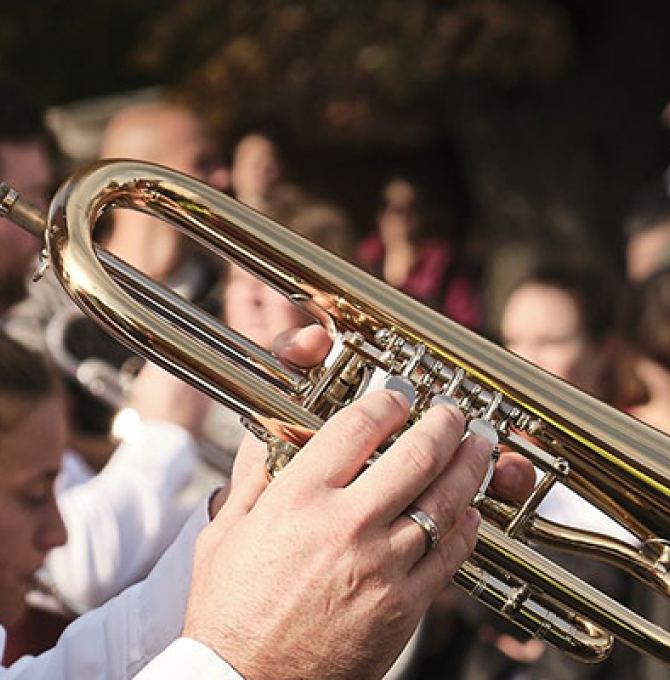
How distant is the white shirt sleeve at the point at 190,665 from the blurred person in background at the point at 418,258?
3.74 meters

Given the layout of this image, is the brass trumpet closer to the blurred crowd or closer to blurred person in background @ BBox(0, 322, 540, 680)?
blurred person in background @ BBox(0, 322, 540, 680)

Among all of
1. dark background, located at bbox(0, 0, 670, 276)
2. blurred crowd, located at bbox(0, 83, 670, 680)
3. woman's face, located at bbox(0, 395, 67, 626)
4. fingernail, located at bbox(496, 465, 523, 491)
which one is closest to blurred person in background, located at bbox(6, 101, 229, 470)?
blurred crowd, located at bbox(0, 83, 670, 680)

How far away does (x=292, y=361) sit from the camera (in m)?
1.87

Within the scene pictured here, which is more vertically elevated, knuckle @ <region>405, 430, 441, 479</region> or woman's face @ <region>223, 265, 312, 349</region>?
knuckle @ <region>405, 430, 441, 479</region>

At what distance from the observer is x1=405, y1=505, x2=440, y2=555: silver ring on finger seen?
1.44 metres

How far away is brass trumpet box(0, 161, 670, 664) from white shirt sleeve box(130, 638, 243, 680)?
33 centimetres

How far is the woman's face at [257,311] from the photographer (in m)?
3.06

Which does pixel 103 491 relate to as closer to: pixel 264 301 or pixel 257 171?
pixel 264 301

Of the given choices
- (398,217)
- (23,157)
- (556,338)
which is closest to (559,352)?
(556,338)

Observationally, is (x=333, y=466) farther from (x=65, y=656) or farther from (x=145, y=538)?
(x=145, y=538)

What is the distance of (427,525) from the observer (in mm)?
1437

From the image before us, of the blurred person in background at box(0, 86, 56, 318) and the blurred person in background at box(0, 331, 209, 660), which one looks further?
the blurred person in background at box(0, 86, 56, 318)

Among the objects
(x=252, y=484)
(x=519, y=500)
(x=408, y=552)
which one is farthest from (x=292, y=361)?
(x=408, y=552)

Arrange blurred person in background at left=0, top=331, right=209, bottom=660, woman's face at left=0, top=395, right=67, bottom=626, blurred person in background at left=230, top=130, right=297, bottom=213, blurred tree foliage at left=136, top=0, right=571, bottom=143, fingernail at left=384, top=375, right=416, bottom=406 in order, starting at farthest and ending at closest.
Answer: blurred tree foliage at left=136, top=0, right=571, bottom=143, blurred person in background at left=230, top=130, right=297, bottom=213, blurred person in background at left=0, top=331, right=209, bottom=660, woman's face at left=0, top=395, right=67, bottom=626, fingernail at left=384, top=375, right=416, bottom=406
